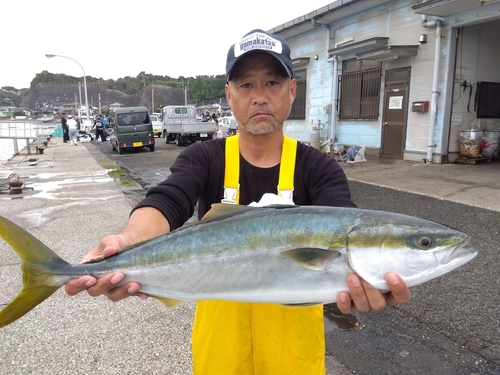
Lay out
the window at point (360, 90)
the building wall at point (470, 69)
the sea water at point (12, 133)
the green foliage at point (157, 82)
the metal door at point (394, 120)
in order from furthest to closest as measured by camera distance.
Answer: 1. the green foliage at point (157, 82)
2. the sea water at point (12, 133)
3. the window at point (360, 90)
4. the metal door at point (394, 120)
5. the building wall at point (470, 69)

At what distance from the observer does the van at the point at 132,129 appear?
21562 millimetres

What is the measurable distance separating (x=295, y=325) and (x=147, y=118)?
21804 millimetres

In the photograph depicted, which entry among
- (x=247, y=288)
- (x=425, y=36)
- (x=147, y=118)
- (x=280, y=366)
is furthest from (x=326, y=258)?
(x=147, y=118)

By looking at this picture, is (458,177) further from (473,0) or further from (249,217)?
(249,217)

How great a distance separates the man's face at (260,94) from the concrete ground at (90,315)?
1.93m

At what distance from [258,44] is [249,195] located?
2.77ft

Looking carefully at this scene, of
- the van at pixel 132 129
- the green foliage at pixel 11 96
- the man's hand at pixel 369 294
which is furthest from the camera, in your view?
the green foliage at pixel 11 96

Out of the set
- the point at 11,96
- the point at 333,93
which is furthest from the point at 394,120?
the point at 11,96

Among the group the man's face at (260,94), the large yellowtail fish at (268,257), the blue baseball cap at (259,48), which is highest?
the blue baseball cap at (259,48)

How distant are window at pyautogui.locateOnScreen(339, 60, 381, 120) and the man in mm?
12529

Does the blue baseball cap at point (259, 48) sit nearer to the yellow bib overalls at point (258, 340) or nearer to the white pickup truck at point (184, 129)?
the yellow bib overalls at point (258, 340)

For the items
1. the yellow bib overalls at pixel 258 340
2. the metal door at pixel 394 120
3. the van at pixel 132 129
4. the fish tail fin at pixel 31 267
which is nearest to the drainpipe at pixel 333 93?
the metal door at pixel 394 120

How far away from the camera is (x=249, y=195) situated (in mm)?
2117

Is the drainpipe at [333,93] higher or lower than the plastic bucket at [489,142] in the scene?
higher
